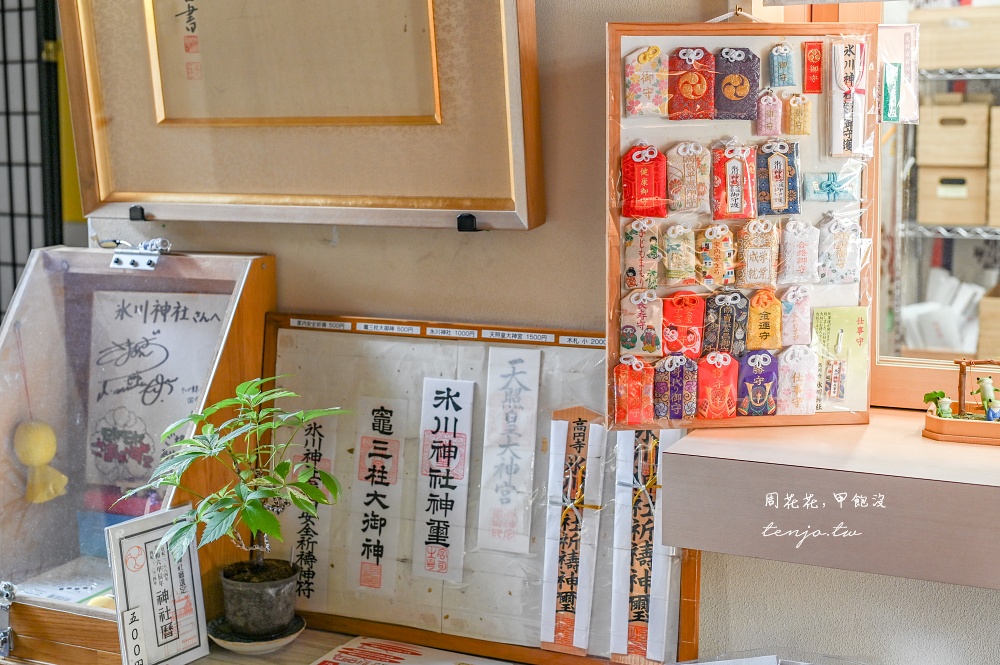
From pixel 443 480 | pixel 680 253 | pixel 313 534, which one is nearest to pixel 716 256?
pixel 680 253

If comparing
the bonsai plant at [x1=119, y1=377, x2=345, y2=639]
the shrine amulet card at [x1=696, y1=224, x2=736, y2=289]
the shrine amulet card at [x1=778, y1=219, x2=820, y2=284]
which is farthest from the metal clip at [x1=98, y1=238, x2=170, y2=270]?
A: the shrine amulet card at [x1=778, y1=219, x2=820, y2=284]

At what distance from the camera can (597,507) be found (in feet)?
4.29

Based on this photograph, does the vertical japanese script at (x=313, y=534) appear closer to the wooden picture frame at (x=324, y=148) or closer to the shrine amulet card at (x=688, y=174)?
the wooden picture frame at (x=324, y=148)

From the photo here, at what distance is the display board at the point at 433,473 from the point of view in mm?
1329

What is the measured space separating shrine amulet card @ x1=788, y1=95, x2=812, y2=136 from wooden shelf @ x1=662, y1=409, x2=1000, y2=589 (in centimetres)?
40

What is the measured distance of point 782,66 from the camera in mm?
1130

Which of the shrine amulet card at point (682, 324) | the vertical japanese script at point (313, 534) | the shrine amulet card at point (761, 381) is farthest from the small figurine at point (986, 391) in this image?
the vertical japanese script at point (313, 534)

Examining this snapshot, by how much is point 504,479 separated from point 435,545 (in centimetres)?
15

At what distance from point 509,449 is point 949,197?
3.14ft

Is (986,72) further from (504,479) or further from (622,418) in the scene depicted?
(504,479)

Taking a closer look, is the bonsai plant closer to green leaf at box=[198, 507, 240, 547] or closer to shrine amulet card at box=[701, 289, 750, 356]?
green leaf at box=[198, 507, 240, 547]

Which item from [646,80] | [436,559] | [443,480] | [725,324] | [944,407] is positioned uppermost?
[646,80]

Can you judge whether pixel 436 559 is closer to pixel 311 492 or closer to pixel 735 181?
pixel 311 492

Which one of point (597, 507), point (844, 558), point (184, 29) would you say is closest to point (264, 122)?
point (184, 29)
